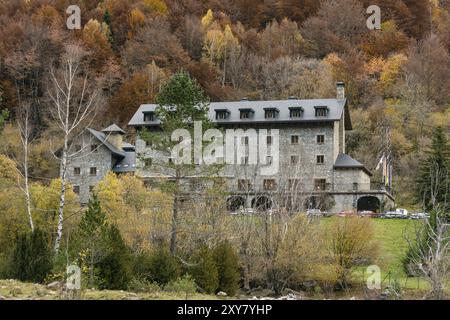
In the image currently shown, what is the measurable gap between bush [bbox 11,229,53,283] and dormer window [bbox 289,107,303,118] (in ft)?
103

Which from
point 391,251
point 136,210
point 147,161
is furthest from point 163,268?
point 391,251

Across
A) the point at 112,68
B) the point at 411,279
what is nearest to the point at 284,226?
the point at 411,279

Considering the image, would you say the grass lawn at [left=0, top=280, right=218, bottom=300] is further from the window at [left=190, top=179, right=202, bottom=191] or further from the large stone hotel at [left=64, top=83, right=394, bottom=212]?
the large stone hotel at [left=64, top=83, right=394, bottom=212]

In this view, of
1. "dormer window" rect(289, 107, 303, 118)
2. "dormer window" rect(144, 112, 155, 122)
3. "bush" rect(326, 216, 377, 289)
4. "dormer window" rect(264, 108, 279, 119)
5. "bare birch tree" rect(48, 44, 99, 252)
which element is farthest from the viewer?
"dormer window" rect(144, 112, 155, 122)

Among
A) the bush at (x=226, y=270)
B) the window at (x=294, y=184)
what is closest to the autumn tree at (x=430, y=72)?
the window at (x=294, y=184)

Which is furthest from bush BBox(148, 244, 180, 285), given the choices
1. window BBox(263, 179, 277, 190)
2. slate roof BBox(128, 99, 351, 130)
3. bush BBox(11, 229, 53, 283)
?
slate roof BBox(128, 99, 351, 130)

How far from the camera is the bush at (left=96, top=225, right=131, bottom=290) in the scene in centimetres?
2216

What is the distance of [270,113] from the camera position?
52594 millimetres

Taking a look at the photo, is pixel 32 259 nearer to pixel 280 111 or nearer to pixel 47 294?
pixel 47 294

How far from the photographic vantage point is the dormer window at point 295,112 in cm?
5201

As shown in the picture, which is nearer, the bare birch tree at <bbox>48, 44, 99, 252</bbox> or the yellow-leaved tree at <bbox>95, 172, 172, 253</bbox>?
the bare birch tree at <bbox>48, 44, 99, 252</bbox>

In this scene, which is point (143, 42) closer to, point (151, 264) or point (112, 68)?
point (112, 68)

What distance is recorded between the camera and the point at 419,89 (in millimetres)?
68625
